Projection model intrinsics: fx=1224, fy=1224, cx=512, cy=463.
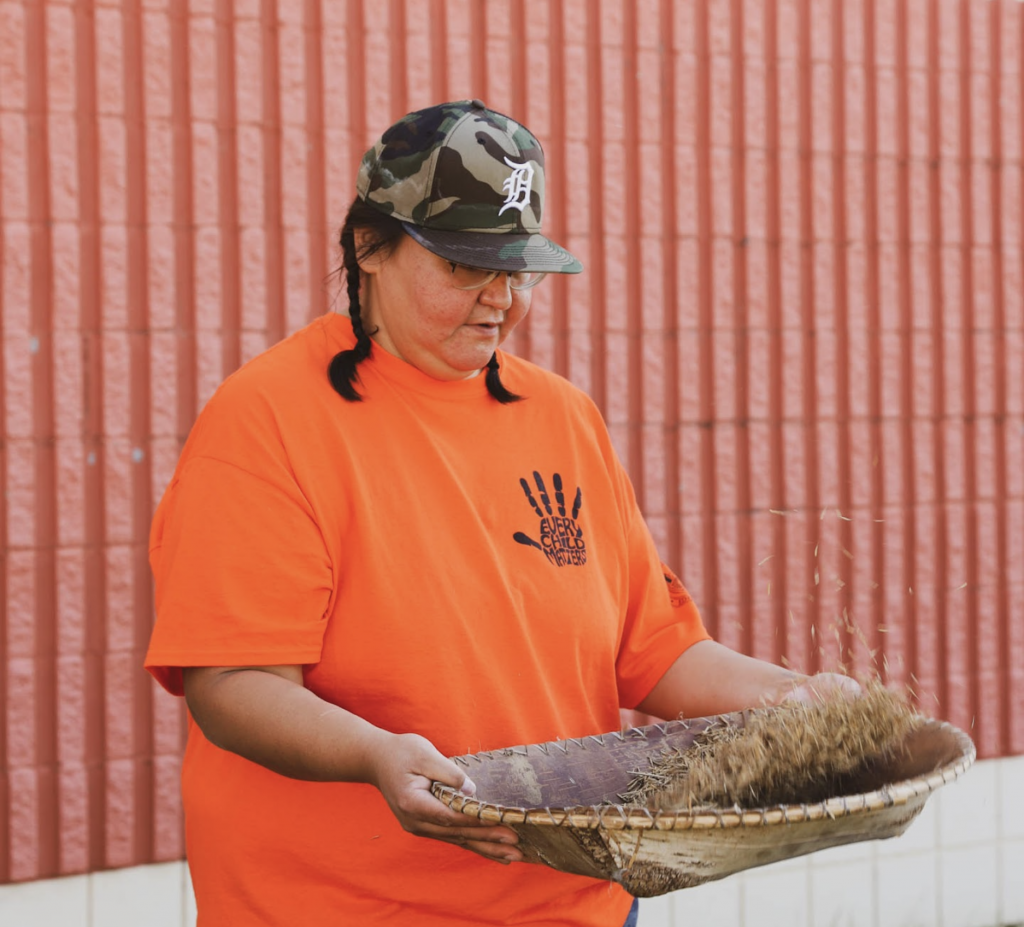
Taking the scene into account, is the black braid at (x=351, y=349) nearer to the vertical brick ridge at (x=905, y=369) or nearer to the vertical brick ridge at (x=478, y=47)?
the vertical brick ridge at (x=478, y=47)

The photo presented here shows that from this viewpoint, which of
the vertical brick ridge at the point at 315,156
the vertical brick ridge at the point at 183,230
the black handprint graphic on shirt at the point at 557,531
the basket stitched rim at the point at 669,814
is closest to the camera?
the basket stitched rim at the point at 669,814

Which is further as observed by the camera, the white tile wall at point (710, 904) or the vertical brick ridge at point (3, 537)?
the white tile wall at point (710, 904)

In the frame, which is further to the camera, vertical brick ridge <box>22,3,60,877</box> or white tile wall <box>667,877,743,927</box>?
white tile wall <box>667,877,743,927</box>

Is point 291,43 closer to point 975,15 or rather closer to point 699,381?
point 699,381

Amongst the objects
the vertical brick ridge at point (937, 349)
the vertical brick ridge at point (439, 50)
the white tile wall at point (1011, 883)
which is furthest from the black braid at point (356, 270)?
the white tile wall at point (1011, 883)

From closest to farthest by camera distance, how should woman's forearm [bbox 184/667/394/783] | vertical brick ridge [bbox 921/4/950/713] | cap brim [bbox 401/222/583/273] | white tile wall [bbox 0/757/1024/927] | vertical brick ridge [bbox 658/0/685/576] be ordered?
woman's forearm [bbox 184/667/394/783] < cap brim [bbox 401/222/583/273] < vertical brick ridge [bbox 658/0/685/576] < white tile wall [bbox 0/757/1024/927] < vertical brick ridge [bbox 921/4/950/713]

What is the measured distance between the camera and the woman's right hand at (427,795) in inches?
55.2

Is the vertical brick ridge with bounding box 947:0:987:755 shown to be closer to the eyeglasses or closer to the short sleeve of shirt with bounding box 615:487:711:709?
the short sleeve of shirt with bounding box 615:487:711:709

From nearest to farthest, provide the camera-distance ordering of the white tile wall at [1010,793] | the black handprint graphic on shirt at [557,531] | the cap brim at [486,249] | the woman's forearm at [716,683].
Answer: the cap brim at [486,249] → the black handprint graphic on shirt at [557,531] → the woman's forearm at [716,683] → the white tile wall at [1010,793]

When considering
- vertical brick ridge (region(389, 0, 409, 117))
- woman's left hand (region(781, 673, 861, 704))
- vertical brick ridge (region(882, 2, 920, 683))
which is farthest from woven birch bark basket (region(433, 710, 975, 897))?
vertical brick ridge (region(882, 2, 920, 683))

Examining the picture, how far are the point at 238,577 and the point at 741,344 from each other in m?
2.79

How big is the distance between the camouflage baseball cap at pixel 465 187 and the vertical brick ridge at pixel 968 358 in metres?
3.07

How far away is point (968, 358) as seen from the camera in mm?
4363

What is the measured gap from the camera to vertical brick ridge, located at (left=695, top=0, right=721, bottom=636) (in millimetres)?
3959
